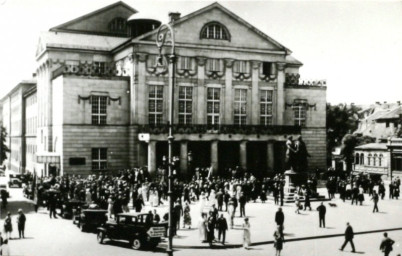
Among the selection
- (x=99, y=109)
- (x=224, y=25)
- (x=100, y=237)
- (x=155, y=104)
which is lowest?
(x=100, y=237)

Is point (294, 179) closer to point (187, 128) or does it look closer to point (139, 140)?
point (187, 128)

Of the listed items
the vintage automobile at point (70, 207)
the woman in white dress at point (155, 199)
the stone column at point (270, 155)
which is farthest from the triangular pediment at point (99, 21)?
the vintage automobile at point (70, 207)

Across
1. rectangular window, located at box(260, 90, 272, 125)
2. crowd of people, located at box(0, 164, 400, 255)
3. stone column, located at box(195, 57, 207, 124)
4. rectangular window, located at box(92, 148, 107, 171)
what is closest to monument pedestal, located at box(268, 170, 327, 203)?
crowd of people, located at box(0, 164, 400, 255)

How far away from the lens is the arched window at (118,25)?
6047 cm

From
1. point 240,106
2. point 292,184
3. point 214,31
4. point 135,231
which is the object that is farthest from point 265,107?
point 135,231

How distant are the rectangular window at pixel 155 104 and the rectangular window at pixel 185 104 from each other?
203 cm

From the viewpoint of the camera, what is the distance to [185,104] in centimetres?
4966

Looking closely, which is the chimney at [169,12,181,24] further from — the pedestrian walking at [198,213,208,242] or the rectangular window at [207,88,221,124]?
the pedestrian walking at [198,213,208,242]

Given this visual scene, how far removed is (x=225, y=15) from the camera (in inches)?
1955

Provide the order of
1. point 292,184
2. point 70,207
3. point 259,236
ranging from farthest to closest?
1. point 292,184
2. point 70,207
3. point 259,236

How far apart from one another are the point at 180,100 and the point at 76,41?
14.9 meters

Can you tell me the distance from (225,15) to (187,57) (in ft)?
19.2

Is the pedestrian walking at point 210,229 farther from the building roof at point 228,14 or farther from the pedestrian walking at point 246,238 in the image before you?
the building roof at point 228,14

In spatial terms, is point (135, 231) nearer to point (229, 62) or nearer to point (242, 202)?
point (242, 202)
